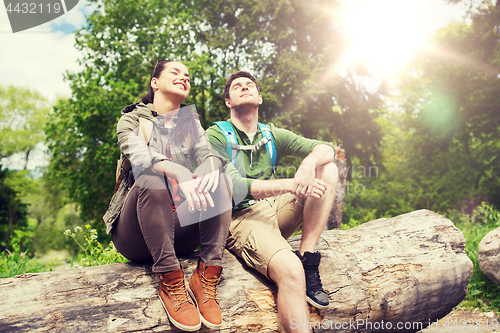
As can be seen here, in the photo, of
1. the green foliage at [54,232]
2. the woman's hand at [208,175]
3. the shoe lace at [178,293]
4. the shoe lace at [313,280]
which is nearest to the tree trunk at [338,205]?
the shoe lace at [313,280]

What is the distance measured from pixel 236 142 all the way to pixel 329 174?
0.88m

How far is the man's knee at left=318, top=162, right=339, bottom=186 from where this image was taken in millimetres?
2734

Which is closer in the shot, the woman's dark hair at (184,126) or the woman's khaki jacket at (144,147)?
the woman's khaki jacket at (144,147)

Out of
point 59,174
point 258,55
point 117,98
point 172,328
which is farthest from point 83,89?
point 172,328

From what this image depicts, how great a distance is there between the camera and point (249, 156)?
2.91 m

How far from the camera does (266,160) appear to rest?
2973 mm

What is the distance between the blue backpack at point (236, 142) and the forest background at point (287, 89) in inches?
257

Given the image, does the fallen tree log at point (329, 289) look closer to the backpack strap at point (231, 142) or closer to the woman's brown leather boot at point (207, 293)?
the woman's brown leather boot at point (207, 293)

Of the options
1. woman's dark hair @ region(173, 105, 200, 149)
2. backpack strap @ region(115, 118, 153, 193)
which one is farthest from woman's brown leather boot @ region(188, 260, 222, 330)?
woman's dark hair @ region(173, 105, 200, 149)

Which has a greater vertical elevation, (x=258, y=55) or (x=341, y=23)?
(x=341, y=23)

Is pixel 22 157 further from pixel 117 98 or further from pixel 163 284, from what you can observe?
pixel 163 284

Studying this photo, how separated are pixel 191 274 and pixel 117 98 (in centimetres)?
788

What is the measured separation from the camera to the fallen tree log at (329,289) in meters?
2.01

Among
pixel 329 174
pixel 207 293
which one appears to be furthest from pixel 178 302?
pixel 329 174
